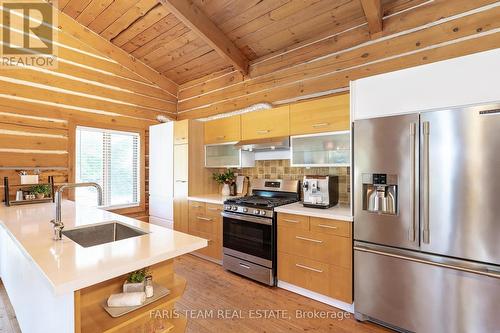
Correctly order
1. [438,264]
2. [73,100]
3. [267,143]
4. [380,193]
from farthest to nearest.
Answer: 1. [73,100]
2. [267,143]
3. [380,193]
4. [438,264]

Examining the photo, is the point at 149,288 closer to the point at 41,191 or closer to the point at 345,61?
the point at 41,191

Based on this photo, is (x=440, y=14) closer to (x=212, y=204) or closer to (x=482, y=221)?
(x=482, y=221)

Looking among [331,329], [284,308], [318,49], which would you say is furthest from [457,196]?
[318,49]

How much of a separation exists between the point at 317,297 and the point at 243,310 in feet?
2.54

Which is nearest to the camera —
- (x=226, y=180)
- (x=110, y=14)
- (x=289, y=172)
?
(x=289, y=172)

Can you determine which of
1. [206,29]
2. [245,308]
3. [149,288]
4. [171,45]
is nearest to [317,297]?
[245,308]

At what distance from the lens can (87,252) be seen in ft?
4.37

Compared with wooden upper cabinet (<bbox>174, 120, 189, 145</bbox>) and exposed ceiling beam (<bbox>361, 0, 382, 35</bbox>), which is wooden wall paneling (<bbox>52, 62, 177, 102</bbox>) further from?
exposed ceiling beam (<bbox>361, 0, 382, 35</bbox>)

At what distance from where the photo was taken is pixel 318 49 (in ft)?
10.5

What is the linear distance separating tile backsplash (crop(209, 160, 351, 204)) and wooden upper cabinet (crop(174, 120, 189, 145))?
0.99 metres

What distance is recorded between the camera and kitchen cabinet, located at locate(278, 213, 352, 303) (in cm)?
236

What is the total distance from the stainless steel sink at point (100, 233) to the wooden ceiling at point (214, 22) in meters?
2.42

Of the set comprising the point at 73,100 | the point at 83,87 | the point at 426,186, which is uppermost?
the point at 83,87

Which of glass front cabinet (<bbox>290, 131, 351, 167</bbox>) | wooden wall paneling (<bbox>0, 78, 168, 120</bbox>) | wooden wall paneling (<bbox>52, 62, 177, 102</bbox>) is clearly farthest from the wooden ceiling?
glass front cabinet (<bbox>290, 131, 351, 167</bbox>)
